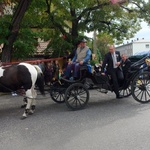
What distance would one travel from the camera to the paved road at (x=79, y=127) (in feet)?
16.2

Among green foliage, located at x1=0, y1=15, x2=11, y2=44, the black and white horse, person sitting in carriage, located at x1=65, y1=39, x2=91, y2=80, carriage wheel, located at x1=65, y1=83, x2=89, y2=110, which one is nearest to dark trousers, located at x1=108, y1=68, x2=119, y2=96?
person sitting in carriage, located at x1=65, y1=39, x2=91, y2=80

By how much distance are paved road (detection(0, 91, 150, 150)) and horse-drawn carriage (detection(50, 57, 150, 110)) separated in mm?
299

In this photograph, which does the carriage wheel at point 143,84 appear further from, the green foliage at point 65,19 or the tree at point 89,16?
the tree at point 89,16

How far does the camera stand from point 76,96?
7.62 metres

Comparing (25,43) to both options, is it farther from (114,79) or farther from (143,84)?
(143,84)

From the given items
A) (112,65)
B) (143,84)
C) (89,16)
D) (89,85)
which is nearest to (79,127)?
(89,85)

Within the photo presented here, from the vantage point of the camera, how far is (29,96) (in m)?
7.33

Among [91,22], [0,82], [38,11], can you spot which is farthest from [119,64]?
[91,22]

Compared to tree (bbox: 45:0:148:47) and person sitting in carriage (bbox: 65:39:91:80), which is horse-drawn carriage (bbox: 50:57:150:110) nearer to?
person sitting in carriage (bbox: 65:39:91:80)

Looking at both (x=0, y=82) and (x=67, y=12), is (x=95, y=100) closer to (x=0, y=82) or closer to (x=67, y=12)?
(x=0, y=82)

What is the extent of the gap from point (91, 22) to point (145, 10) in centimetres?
357

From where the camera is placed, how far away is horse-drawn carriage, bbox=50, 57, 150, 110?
763 cm

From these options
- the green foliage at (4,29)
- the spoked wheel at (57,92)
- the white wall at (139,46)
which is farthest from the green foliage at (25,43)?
the white wall at (139,46)

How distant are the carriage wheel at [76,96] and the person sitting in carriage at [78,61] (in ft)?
1.39
